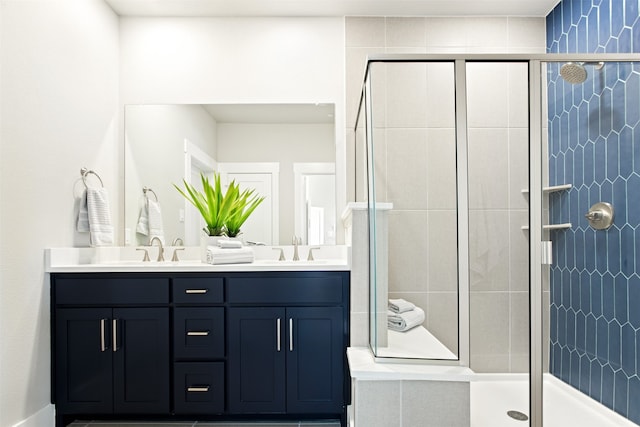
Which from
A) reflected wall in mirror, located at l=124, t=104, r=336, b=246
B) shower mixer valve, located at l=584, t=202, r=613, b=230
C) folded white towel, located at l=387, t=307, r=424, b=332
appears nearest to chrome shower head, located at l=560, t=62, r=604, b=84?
shower mixer valve, located at l=584, t=202, r=613, b=230

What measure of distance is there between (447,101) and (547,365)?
113cm

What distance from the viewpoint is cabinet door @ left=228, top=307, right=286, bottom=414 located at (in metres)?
2.42

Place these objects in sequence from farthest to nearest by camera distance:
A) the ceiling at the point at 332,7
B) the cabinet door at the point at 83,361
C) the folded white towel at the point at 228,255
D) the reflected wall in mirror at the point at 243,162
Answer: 1. the reflected wall in mirror at the point at 243,162
2. the ceiling at the point at 332,7
3. the folded white towel at the point at 228,255
4. the cabinet door at the point at 83,361

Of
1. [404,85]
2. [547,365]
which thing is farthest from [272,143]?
[547,365]

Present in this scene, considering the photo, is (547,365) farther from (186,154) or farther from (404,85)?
(186,154)

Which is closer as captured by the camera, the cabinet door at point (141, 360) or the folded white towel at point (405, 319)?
the folded white towel at point (405, 319)

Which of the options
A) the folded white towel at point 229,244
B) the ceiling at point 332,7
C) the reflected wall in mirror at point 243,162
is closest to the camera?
the folded white towel at point 229,244

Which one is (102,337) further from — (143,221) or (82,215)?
(143,221)

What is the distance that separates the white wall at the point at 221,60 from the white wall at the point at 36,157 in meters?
0.32

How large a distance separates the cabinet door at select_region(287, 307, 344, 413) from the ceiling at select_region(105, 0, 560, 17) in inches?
77.8

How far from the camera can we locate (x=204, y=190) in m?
3.04

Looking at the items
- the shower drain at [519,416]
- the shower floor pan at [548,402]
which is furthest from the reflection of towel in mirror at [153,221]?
the shower drain at [519,416]

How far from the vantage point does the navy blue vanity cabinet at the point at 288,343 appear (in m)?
2.42

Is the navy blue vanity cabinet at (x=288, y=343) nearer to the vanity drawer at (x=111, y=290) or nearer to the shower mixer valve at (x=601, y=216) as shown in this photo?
the vanity drawer at (x=111, y=290)
